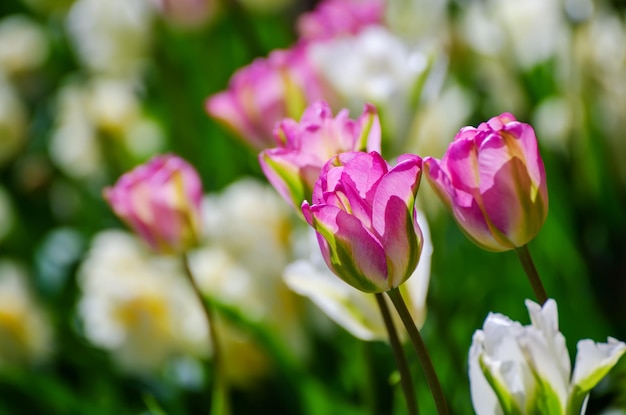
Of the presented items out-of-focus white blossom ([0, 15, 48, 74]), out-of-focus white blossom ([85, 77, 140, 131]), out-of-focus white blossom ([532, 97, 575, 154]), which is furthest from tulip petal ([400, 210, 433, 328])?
out-of-focus white blossom ([0, 15, 48, 74])

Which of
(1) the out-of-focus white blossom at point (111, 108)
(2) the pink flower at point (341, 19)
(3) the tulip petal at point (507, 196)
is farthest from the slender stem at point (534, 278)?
(1) the out-of-focus white blossom at point (111, 108)

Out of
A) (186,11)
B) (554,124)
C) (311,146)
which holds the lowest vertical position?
(554,124)

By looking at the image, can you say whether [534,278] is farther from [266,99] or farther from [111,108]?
[111,108]

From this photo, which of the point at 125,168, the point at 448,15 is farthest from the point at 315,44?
the point at 125,168

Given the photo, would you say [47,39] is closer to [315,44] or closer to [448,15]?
[448,15]

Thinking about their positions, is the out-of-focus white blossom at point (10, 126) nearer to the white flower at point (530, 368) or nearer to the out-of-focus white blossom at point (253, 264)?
the out-of-focus white blossom at point (253, 264)

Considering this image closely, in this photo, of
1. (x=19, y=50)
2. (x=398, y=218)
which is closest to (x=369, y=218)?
(x=398, y=218)
